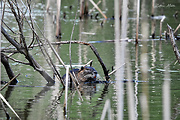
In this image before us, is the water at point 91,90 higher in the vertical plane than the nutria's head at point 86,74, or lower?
lower

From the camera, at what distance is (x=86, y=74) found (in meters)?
7.70

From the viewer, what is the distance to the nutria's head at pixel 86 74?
7.68 m

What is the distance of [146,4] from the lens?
27125mm

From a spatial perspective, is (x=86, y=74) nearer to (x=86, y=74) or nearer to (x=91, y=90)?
(x=86, y=74)

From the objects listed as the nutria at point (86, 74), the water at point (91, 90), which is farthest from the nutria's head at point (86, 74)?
the water at point (91, 90)

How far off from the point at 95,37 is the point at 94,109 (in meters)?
8.63

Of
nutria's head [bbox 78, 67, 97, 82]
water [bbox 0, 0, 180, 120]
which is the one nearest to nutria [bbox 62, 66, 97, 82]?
nutria's head [bbox 78, 67, 97, 82]

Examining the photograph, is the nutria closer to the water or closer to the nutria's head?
the nutria's head

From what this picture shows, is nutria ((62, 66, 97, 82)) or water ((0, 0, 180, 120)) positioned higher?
nutria ((62, 66, 97, 82))

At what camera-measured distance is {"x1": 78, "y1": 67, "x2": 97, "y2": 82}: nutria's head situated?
7684mm

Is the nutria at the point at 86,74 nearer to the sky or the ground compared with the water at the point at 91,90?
nearer to the sky

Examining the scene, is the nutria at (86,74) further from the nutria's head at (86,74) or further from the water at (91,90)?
the water at (91,90)

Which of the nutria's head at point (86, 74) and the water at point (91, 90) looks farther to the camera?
the nutria's head at point (86, 74)

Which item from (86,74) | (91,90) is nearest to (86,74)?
(86,74)
